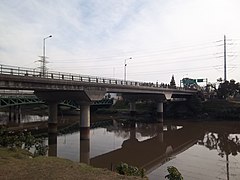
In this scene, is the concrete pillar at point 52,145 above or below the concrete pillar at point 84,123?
below

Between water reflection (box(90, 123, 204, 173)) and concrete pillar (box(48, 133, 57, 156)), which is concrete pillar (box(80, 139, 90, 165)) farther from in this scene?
concrete pillar (box(48, 133, 57, 156))

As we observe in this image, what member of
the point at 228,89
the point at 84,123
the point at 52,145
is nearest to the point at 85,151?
the point at 52,145

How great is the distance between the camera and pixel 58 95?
47.6 m

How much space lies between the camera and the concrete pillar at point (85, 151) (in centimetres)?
2869

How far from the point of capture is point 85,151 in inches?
1316

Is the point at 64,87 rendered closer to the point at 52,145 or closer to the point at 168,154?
the point at 52,145

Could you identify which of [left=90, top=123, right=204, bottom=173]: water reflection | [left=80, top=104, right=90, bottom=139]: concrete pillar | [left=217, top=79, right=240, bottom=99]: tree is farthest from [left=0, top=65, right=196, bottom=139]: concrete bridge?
[left=217, top=79, right=240, bottom=99]: tree

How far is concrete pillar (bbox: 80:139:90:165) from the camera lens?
28.7m

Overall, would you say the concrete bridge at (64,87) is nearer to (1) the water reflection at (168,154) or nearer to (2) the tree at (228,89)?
(1) the water reflection at (168,154)

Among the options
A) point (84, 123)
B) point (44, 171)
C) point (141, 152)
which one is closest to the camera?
point (44, 171)

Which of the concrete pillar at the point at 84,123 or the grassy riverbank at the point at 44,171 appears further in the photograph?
the concrete pillar at the point at 84,123

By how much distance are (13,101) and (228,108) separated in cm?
5789

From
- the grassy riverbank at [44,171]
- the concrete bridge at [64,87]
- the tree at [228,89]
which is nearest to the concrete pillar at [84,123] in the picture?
the concrete bridge at [64,87]

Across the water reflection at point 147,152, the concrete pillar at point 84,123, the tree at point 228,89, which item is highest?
the tree at point 228,89
